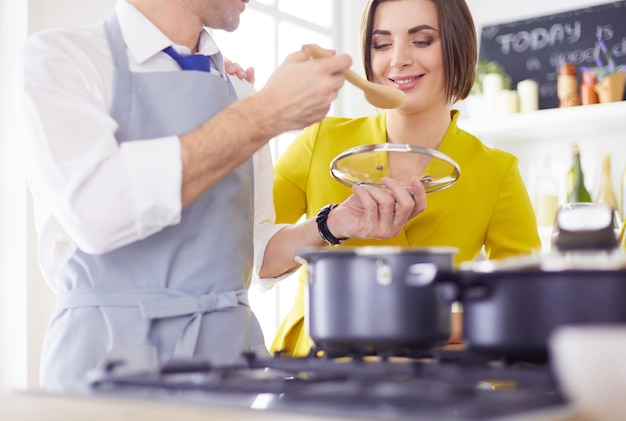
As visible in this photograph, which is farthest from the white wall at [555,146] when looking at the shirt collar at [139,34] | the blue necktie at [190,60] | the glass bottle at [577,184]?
the shirt collar at [139,34]

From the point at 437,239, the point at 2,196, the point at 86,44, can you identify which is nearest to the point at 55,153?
the point at 86,44

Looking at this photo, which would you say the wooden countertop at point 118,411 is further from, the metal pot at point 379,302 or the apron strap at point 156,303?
the apron strap at point 156,303

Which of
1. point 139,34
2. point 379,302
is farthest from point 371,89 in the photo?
point 379,302

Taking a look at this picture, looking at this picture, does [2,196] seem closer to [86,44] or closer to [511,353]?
[86,44]

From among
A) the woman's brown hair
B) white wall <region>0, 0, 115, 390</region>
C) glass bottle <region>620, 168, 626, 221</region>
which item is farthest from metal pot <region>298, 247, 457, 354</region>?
glass bottle <region>620, 168, 626, 221</region>

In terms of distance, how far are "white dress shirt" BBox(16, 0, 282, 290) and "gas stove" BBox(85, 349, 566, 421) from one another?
0.34 m

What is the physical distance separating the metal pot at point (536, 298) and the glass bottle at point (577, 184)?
9.52 feet

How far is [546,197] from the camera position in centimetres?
362

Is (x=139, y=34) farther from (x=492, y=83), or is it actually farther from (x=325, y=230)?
(x=492, y=83)

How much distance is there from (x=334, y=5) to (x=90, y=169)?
304 cm

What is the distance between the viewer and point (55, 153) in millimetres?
1189

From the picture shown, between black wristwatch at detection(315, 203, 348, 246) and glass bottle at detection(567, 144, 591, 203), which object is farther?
glass bottle at detection(567, 144, 591, 203)

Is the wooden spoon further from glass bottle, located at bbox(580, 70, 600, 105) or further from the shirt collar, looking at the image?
glass bottle, located at bbox(580, 70, 600, 105)

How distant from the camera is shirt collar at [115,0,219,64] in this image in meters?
1.47
